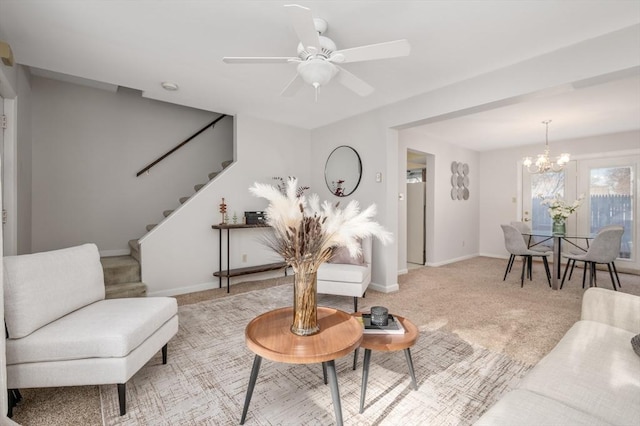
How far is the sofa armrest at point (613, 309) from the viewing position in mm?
1622

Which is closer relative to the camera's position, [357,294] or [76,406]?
[76,406]

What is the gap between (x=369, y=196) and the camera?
13.6 ft

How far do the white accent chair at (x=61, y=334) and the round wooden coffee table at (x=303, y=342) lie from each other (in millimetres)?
701

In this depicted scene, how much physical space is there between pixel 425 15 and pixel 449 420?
2492mm

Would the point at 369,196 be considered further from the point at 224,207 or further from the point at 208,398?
the point at 208,398

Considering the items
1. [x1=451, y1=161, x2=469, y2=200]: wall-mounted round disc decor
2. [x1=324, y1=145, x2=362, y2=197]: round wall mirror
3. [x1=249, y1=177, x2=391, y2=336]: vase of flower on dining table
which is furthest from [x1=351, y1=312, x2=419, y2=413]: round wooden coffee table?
[x1=451, y1=161, x2=469, y2=200]: wall-mounted round disc decor

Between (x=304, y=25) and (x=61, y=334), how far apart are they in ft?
6.84

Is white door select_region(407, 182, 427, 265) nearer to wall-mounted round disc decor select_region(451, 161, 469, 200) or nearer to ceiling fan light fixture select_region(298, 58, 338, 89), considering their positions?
wall-mounted round disc decor select_region(451, 161, 469, 200)

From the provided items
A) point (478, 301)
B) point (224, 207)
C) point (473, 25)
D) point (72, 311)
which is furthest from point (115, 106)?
point (478, 301)

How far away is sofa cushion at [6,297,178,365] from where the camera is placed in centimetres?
153

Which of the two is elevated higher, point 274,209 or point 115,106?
point 115,106

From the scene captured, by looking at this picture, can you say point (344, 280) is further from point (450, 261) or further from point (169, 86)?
point (450, 261)

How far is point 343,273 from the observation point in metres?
3.22

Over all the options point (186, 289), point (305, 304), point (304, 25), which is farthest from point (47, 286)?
point (186, 289)
